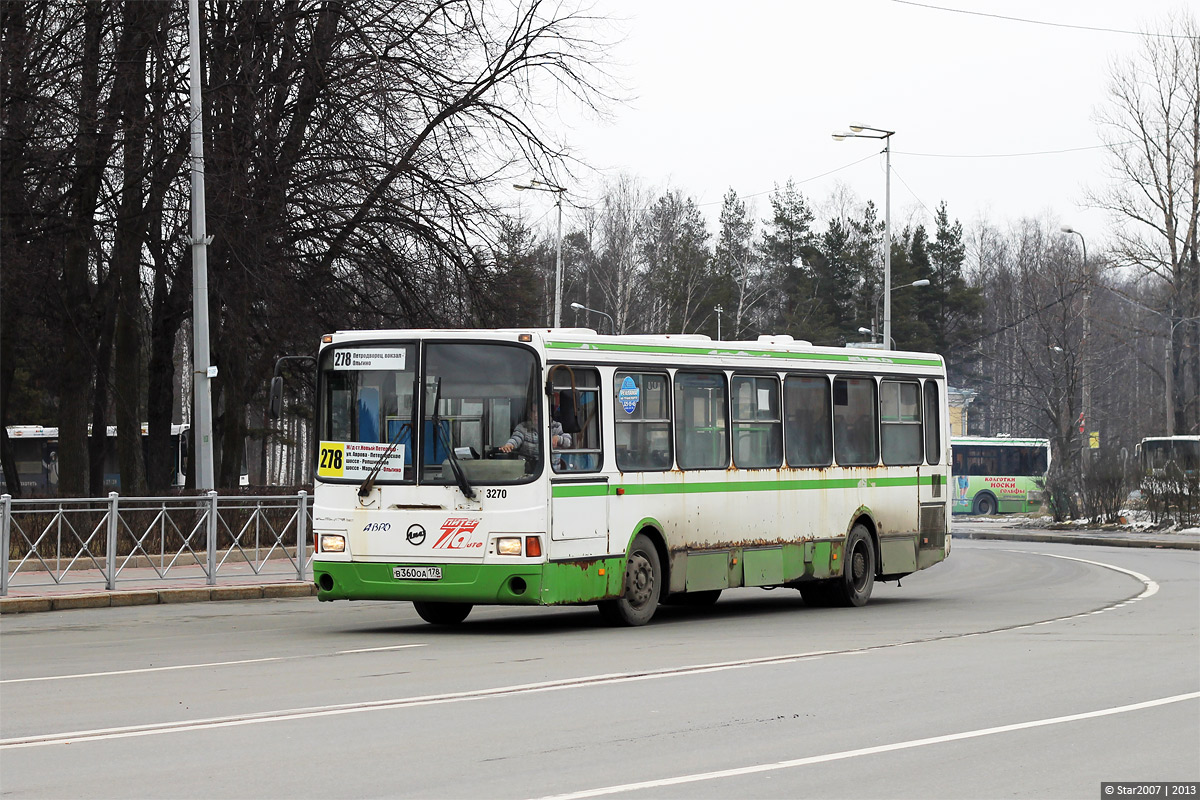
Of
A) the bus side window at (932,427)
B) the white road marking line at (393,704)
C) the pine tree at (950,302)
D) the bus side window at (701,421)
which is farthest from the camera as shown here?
the pine tree at (950,302)

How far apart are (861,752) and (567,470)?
7.23 m

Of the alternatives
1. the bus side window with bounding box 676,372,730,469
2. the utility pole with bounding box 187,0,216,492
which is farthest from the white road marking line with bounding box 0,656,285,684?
the utility pole with bounding box 187,0,216,492

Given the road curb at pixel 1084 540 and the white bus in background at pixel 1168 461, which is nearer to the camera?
the road curb at pixel 1084 540

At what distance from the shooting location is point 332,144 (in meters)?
29.3

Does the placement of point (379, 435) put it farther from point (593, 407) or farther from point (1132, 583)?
point (1132, 583)

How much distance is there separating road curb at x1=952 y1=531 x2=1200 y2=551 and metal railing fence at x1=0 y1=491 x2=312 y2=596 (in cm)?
2313

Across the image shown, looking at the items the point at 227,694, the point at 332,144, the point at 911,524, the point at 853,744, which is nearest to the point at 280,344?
the point at 332,144

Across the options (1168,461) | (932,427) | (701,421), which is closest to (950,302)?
(1168,461)

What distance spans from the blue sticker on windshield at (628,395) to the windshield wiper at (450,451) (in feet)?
6.69

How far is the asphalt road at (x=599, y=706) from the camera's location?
24.9 feet

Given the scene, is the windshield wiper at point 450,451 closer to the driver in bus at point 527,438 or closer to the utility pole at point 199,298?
the driver in bus at point 527,438

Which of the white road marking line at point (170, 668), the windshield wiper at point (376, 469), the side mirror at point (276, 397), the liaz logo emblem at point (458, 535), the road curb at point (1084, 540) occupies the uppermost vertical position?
the side mirror at point (276, 397)

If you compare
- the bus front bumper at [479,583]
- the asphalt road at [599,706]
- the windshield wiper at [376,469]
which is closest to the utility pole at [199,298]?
the asphalt road at [599,706]

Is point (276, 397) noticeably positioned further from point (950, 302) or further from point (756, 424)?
point (950, 302)
